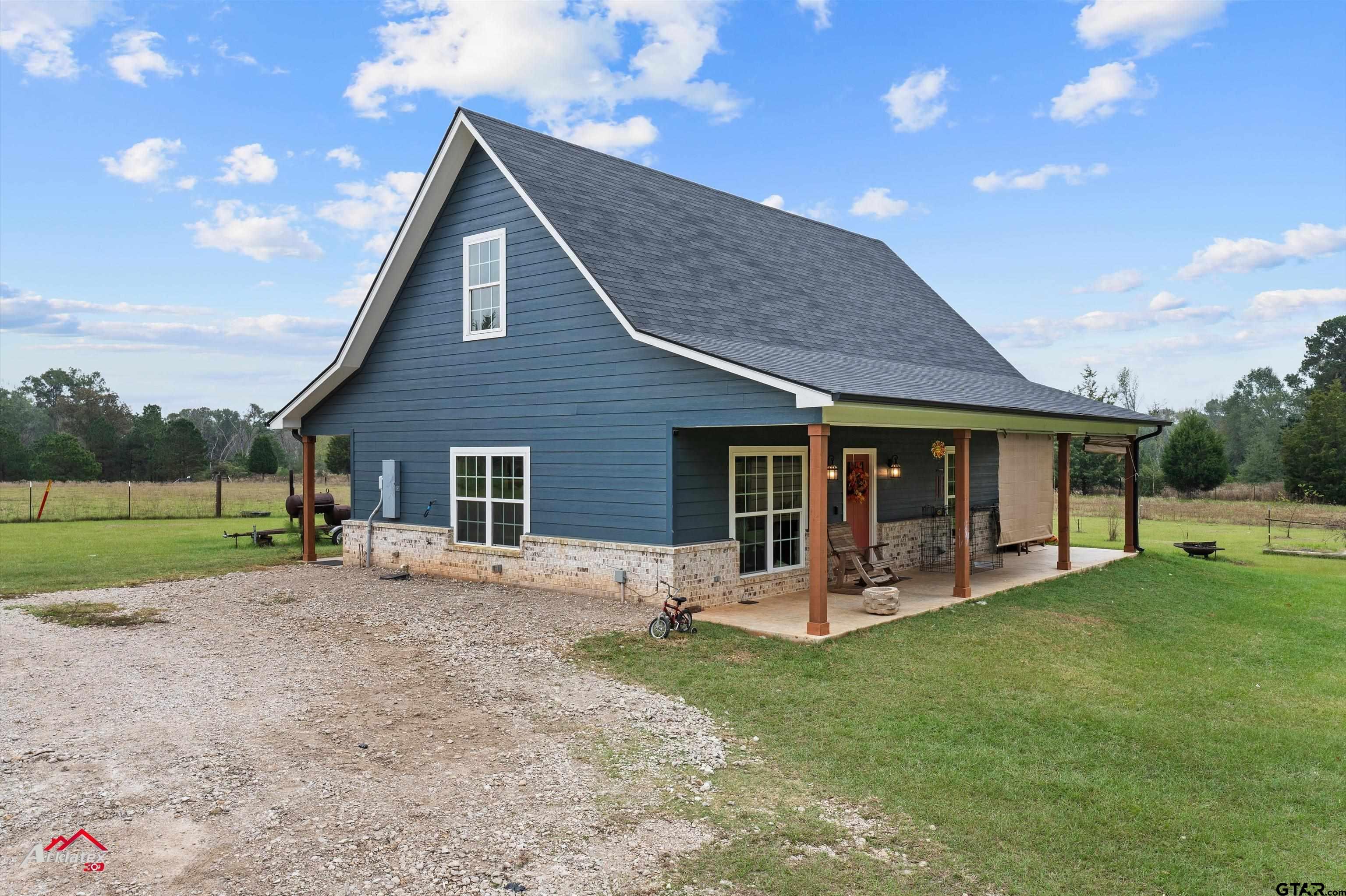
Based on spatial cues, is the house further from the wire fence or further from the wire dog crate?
the wire fence

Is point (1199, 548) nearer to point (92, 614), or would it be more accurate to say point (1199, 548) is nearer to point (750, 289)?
point (750, 289)

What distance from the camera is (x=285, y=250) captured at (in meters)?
38.1

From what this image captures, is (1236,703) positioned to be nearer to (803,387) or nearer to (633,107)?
(803,387)

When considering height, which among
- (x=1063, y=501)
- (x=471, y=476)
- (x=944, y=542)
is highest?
(x=471, y=476)

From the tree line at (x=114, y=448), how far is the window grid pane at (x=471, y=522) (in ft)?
99.8

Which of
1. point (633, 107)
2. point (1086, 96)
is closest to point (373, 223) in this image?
point (633, 107)

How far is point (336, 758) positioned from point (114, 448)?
6059cm

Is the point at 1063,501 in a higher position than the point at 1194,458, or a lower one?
lower

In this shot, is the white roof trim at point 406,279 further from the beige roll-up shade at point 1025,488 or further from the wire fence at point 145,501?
the wire fence at point 145,501

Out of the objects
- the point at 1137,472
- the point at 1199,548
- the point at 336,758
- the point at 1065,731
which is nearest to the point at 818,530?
the point at 1065,731

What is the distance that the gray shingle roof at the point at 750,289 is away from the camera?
11344 millimetres

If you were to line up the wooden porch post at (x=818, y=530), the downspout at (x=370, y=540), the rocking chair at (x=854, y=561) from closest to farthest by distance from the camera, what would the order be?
the wooden porch post at (x=818, y=530)
the rocking chair at (x=854, y=561)
the downspout at (x=370, y=540)

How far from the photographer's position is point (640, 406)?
1124 cm
